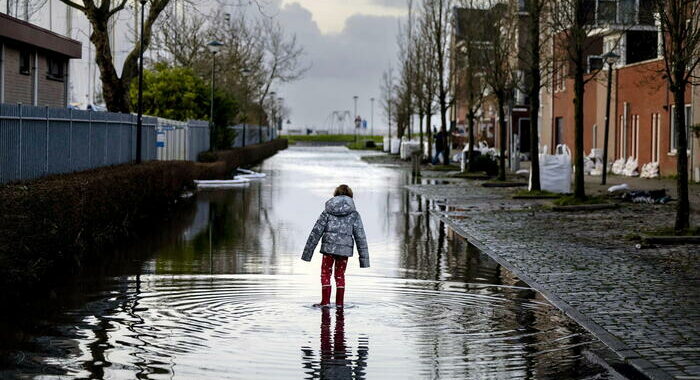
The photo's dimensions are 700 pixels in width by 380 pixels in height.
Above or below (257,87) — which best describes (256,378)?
below

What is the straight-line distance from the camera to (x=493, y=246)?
1767 centimetres

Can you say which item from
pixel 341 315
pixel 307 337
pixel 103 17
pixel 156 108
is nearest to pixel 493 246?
pixel 341 315

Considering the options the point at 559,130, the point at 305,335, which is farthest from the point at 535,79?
the point at 559,130

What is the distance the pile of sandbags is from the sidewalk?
42.1 ft

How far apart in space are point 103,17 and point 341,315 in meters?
21.7

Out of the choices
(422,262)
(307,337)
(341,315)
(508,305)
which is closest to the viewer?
(307,337)

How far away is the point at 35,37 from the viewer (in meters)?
26.9

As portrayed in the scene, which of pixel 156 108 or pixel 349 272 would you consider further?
pixel 156 108

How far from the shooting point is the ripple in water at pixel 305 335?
8.15 m

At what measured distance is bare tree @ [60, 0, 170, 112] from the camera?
30625mm

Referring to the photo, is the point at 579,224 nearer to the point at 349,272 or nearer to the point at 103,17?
the point at 349,272

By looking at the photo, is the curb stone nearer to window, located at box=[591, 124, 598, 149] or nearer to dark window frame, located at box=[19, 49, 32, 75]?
dark window frame, located at box=[19, 49, 32, 75]

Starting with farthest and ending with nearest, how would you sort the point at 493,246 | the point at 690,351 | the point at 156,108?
the point at 156,108
the point at 493,246
the point at 690,351

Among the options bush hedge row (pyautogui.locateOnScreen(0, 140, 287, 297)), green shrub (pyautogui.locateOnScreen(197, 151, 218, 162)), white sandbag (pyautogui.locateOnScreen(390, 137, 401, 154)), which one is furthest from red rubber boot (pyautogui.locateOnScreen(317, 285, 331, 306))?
white sandbag (pyautogui.locateOnScreen(390, 137, 401, 154))
